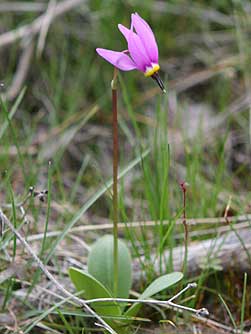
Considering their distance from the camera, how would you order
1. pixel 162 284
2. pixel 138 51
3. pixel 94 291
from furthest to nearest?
pixel 94 291 < pixel 162 284 < pixel 138 51

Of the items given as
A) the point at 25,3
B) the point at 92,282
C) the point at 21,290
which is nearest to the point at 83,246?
the point at 21,290

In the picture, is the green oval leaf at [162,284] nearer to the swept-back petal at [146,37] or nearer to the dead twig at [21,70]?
the swept-back petal at [146,37]

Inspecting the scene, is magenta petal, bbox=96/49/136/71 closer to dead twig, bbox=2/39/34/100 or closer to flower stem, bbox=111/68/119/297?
flower stem, bbox=111/68/119/297

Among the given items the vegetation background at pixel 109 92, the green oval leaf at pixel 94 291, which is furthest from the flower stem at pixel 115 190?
the vegetation background at pixel 109 92

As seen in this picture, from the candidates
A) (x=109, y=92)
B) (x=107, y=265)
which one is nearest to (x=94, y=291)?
(x=107, y=265)

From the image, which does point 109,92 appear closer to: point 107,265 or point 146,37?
point 107,265

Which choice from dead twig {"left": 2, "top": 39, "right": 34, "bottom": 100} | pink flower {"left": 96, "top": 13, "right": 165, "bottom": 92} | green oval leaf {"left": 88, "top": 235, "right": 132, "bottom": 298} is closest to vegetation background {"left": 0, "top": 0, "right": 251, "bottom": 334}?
dead twig {"left": 2, "top": 39, "right": 34, "bottom": 100}
